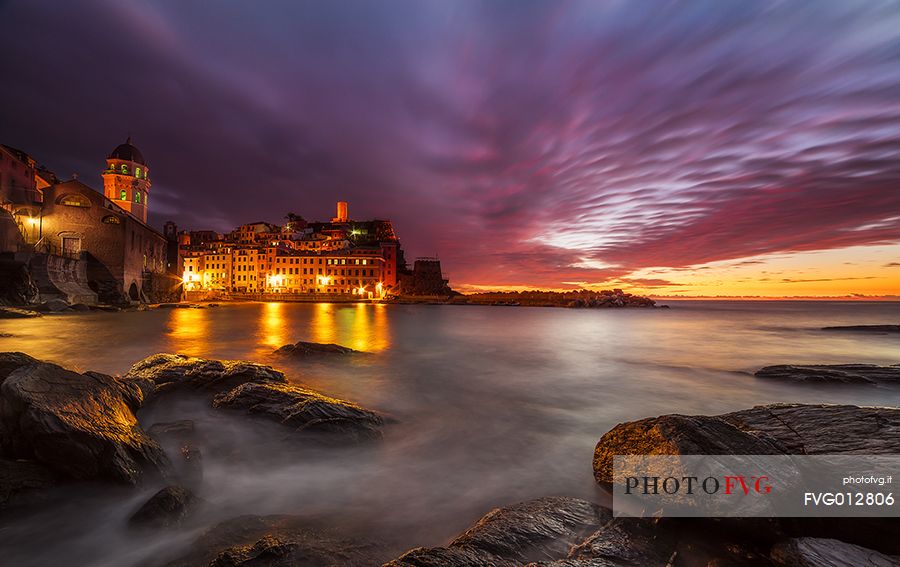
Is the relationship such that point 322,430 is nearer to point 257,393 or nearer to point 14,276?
point 257,393

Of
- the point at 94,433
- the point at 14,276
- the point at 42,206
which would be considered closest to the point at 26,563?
the point at 94,433

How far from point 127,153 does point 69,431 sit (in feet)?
359

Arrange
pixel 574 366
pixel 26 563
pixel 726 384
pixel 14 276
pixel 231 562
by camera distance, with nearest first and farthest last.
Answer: pixel 231 562 → pixel 26 563 → pixel 726 384 → pixel 574 366 → pixel 14 276

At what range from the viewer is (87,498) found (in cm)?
405

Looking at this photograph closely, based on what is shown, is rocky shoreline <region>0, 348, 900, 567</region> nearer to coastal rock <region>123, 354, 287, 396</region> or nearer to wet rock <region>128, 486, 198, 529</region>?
wet rock <region>128, 486, 198, 529</region>

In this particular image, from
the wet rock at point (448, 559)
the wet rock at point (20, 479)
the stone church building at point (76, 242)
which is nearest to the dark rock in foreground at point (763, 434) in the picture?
the wet rock at point (448, 559)

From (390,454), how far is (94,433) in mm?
3991

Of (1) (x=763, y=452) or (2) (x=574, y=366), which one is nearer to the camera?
(1) (x=763, y=452)

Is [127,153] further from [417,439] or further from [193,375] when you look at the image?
[417,439]

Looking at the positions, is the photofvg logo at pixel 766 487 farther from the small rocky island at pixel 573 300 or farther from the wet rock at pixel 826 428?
the small rocky island at pixel 573 300

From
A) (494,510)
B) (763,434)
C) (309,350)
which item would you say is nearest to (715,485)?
(763,434)

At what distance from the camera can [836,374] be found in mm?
11523

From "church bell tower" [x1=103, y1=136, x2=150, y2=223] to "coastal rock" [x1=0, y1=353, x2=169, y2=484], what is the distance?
332 ft

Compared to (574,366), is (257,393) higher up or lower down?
higher up
